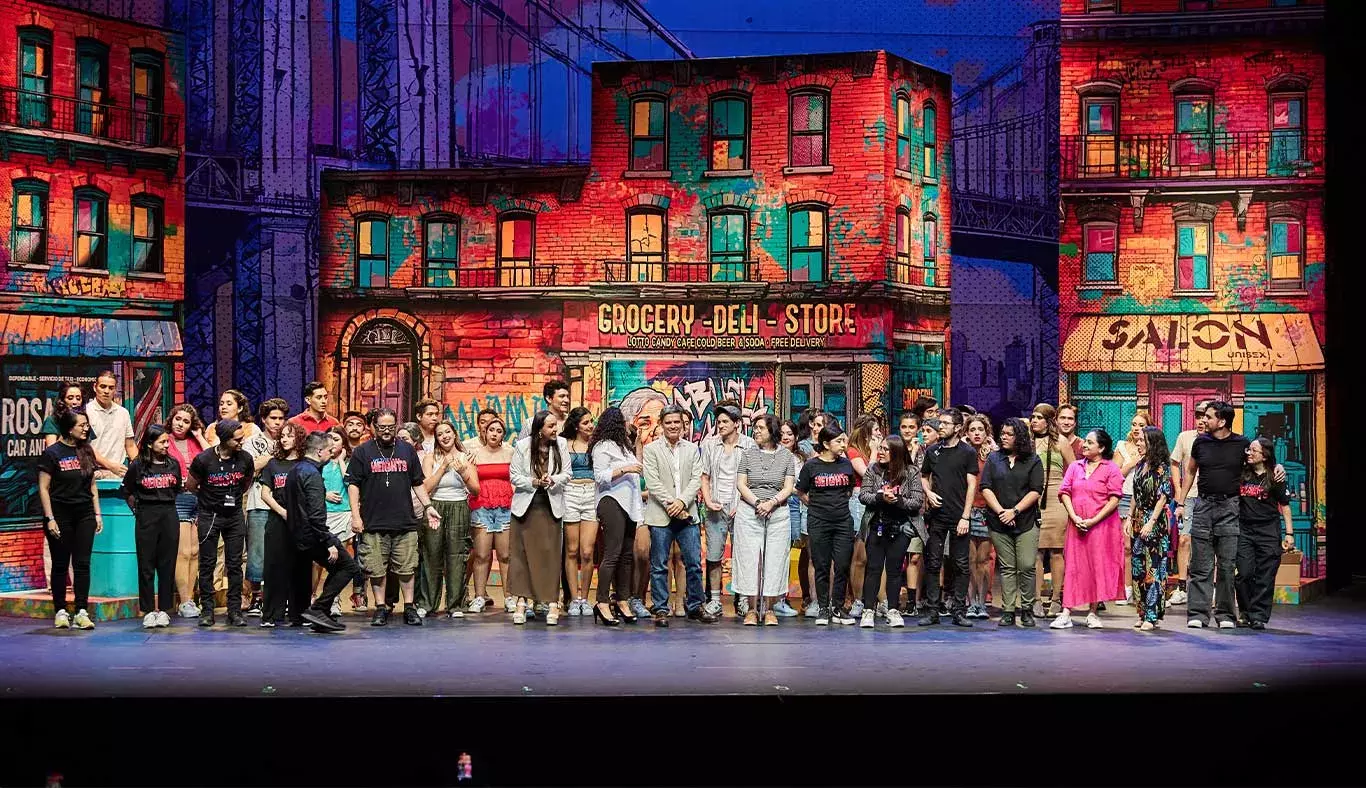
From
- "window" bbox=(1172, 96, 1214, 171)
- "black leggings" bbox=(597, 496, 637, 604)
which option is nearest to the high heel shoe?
"black leggings" bbox=(597, 496, 637, 604)

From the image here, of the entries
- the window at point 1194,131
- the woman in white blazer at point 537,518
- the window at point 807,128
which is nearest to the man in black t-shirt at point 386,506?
the woman in white blazer at point 537,518

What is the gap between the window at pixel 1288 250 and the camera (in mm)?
12938

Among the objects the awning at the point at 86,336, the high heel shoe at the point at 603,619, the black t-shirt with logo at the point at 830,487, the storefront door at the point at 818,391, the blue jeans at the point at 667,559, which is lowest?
the high heel shoe at the point at 603,619

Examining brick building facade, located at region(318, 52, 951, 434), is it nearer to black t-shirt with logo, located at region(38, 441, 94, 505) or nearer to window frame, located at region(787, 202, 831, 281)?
window frame, located at region(787, 202, 831, 281)

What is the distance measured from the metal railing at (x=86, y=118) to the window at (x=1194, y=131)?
26.3 ft

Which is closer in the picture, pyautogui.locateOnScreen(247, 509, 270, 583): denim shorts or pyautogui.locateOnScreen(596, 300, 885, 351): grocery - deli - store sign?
pyautogui.locateOnScreen(247, 509, 270, 583): denim shorts

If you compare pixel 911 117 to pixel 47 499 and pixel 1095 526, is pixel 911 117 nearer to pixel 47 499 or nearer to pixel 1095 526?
pixel 1095 526

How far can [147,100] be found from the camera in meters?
12.0

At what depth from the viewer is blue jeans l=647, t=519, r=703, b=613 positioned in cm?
1030

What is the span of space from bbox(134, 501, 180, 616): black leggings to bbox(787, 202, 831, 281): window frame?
5.11 m

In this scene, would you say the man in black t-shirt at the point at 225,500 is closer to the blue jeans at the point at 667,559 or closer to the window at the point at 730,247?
the blue jeans at the point at 667,559

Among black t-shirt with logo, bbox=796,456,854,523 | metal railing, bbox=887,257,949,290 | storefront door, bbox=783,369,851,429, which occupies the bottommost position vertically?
black t-shirt with logo, bbox=796,456,854,523

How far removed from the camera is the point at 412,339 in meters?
12.4

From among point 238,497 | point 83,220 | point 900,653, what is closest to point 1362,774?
point 900,653
